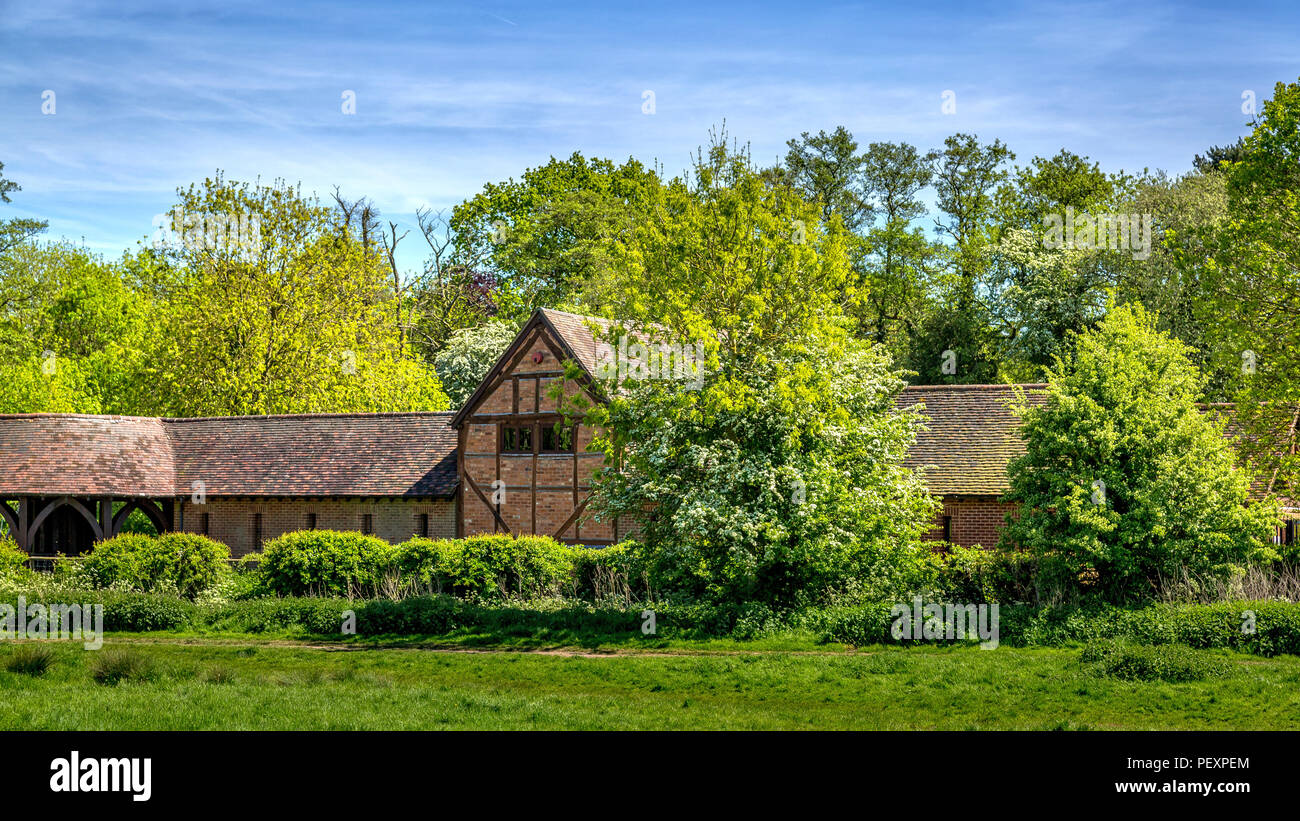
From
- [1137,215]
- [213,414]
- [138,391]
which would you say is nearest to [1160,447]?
[1137,215]

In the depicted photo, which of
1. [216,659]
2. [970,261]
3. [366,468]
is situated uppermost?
[970,261]

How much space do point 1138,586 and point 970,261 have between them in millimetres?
28392

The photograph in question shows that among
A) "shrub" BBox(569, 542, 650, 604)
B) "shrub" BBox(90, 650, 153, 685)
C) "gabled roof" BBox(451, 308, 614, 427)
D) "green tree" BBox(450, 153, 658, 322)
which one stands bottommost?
"shrub" BBox(90, 650, 153, 685)

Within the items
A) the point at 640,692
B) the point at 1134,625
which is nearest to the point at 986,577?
the point at 1134,625

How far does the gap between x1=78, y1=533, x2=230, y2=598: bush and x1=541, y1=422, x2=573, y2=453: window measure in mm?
8724

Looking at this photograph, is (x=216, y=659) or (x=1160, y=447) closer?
(x=216, y=659)

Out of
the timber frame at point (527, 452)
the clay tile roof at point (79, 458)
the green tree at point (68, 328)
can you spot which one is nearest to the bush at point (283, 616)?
the timber frame at point (527, 452)

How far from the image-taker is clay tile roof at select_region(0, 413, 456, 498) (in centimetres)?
3253

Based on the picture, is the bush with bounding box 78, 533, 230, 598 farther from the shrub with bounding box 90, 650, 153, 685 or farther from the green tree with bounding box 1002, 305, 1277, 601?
the green tree with bounding box 1002, 305, 1277, 601

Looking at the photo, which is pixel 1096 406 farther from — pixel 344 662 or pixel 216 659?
pixel 216 659

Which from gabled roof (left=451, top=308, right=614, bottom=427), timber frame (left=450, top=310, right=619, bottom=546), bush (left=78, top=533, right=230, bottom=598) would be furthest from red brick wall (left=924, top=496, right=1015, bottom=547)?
bush (left=78, top=533, right=230, bottom=598)

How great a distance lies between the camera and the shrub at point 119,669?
52.5 ft

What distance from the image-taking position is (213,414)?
1615 inches

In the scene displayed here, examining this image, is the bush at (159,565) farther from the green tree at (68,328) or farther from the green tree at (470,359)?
the green tree at (68,328)
